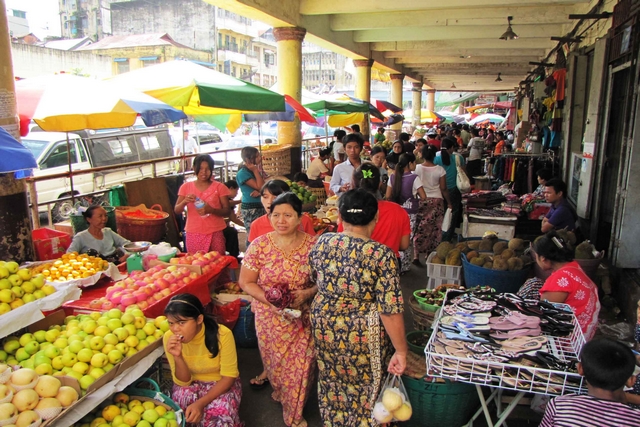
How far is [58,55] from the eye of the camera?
25.2 meters

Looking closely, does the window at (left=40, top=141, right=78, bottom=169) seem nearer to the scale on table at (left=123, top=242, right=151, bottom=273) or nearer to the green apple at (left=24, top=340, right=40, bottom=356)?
the scale on table at (left=123, top=242, right=151, bottom=273)

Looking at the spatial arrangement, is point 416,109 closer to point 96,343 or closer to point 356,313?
point 356,313

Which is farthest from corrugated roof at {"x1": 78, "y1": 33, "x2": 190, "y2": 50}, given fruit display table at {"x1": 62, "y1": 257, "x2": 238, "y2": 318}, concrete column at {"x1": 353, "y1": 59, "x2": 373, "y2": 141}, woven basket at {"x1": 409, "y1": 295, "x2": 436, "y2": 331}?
woven basket at {"x1": 409, "y1": 295, "x2": 436, "y2": 331}

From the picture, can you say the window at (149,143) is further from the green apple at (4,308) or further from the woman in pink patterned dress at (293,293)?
the green apple at (4,308)

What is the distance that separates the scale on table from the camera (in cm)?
481

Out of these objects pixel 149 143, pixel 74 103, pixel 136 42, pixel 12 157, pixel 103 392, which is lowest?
pixel 103 392

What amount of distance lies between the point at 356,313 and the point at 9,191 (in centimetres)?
324

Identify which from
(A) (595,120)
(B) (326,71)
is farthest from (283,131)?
(B) (326,71)

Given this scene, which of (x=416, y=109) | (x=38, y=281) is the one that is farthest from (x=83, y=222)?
(x=416, y=109)

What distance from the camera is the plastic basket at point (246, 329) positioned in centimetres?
456

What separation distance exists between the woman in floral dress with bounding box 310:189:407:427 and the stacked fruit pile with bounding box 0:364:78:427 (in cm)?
142

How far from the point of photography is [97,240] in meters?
5.05

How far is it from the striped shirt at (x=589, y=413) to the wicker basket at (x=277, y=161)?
7881mm

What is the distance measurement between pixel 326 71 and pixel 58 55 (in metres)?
38.2
